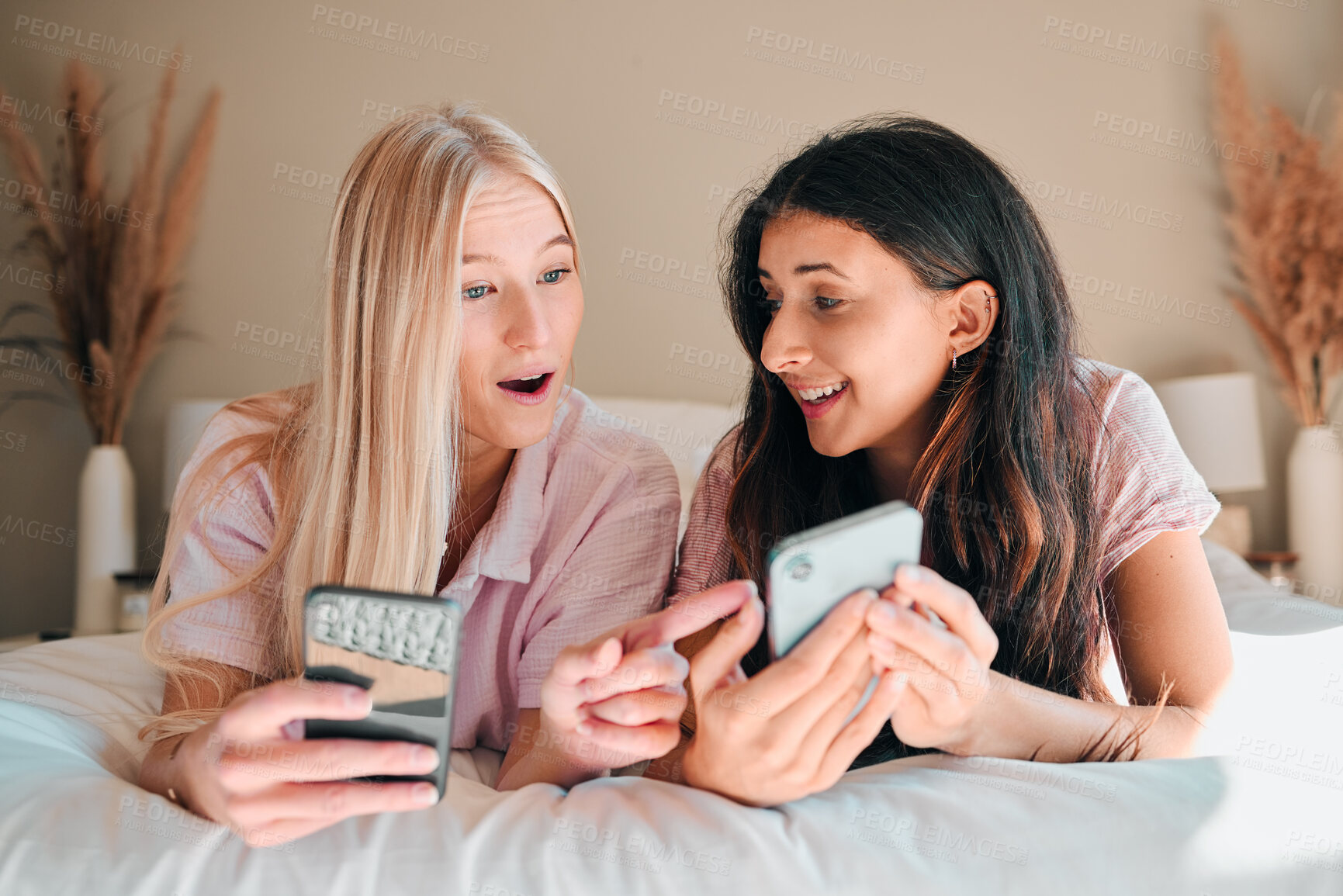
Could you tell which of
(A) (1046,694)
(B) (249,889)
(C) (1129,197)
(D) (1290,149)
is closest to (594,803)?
(B) (249,889)

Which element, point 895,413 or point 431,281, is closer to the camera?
point 431,281

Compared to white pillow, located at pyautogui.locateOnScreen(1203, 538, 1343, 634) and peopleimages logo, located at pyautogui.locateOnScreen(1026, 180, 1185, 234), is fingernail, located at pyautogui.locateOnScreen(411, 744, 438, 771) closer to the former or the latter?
white pillow, located at pyautogui.locateOnScreen(1203, 538, 1343, 634)

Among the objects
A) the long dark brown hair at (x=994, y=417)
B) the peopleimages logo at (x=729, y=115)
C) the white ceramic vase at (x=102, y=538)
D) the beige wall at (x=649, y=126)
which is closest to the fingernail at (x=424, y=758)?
the long dark brown hair at (x=994, y=417)

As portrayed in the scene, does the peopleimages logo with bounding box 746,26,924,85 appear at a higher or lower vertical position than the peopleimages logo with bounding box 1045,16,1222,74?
lower

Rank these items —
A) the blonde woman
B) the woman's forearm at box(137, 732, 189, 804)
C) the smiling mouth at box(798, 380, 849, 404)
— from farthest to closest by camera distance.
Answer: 1. the smiling mouth at box(798, 380, 849, 404)
2. the blonde woman
3. the woman's forearm at box(137, 732, 189, 804)

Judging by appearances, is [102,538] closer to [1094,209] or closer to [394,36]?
[394,36]

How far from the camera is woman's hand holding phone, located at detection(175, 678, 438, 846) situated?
0.83 m

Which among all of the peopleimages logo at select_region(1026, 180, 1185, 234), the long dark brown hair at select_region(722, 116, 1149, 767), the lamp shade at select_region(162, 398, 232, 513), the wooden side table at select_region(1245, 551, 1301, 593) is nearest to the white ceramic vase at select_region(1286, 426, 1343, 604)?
the wooden side table at select_region(1245, 551, 1301, 593)

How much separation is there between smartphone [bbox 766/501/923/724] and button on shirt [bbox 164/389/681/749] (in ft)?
1.69

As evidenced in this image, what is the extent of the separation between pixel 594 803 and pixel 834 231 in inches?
32.3

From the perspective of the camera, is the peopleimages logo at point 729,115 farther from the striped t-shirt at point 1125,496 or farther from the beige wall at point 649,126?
the striped t-shirt at point 1125,496

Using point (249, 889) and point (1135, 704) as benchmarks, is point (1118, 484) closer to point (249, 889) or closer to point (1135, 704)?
point (1135, 704)

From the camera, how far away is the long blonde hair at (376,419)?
1282 mm

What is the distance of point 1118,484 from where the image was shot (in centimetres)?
137
